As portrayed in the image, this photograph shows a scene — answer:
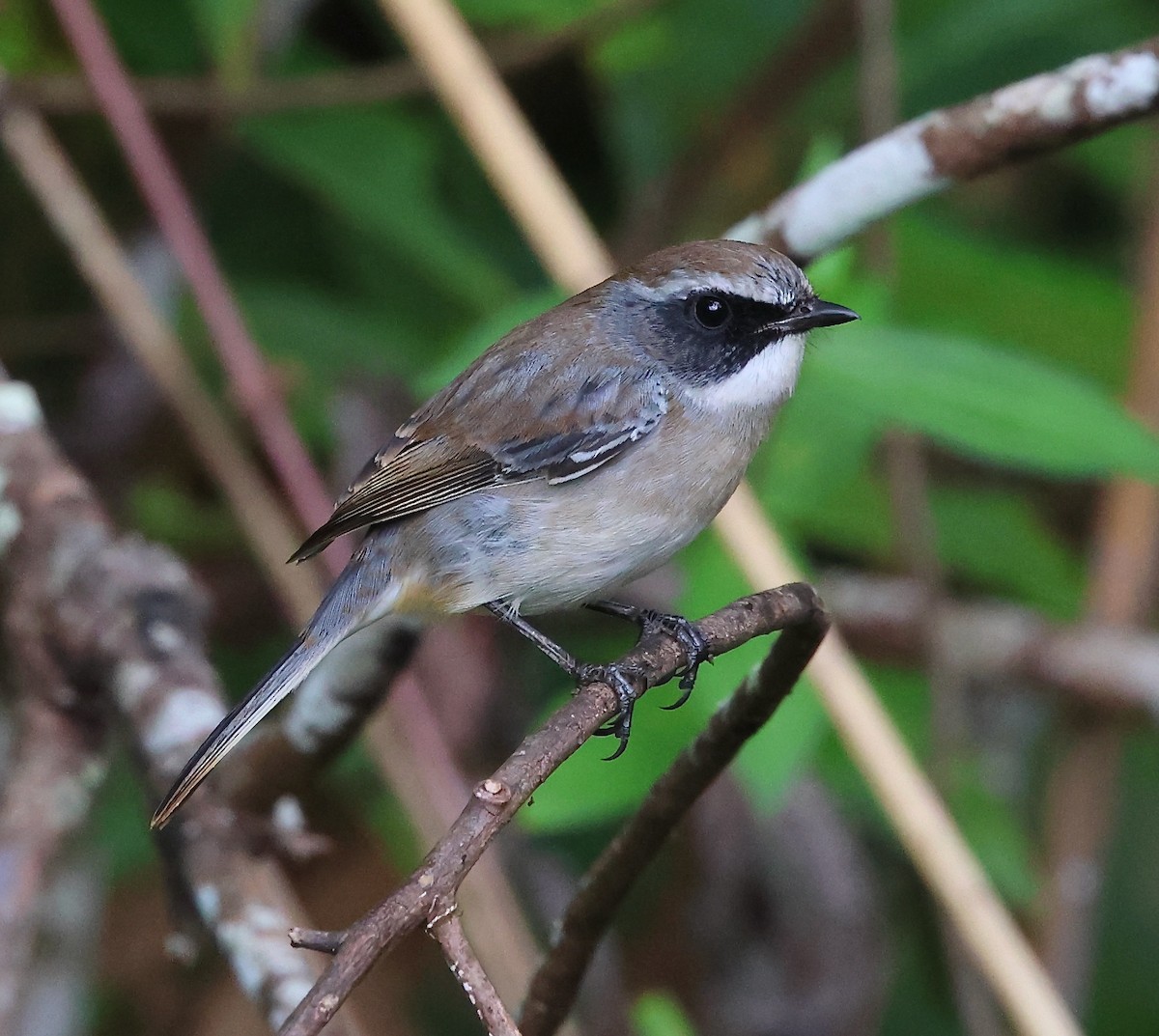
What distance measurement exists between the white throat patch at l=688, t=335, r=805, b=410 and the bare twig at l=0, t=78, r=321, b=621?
990 mm

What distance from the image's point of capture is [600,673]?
242 cm

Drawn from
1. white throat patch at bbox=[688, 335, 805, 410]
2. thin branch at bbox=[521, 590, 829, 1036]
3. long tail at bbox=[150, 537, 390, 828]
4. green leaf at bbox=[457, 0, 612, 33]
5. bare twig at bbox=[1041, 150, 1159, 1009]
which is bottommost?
bare twig at bbox=[1041, 150, 1159, 1009]

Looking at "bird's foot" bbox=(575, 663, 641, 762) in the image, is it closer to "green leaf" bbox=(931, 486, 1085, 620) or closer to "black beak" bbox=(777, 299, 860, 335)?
"black beak" bbox=(777, 299, 860, 335)

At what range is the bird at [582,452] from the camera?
275 centimetres

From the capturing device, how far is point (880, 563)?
426cm

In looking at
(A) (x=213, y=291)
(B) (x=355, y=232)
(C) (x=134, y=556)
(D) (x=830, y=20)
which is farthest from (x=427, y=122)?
(C) (x=134, y=556)

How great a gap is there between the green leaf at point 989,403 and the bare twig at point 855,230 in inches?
12.3

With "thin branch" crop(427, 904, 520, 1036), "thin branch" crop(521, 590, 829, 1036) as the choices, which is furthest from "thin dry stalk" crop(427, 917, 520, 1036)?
"thin branch" crop(521, 590, 829, 1036)

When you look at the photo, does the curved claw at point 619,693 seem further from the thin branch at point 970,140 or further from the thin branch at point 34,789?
the thin branch at point 34,789

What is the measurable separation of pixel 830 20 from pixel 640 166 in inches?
26.5

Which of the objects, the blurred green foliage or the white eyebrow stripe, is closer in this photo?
the white eyebrow stripe

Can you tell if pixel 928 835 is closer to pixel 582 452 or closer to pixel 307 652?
pixel 582 452

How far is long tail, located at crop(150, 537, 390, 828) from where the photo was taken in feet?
7.09

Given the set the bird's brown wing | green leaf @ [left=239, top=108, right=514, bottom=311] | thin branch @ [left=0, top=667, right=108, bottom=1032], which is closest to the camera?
thin branch @ [left=0, top=667, right=108, bottom=1032]
